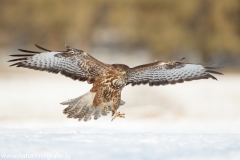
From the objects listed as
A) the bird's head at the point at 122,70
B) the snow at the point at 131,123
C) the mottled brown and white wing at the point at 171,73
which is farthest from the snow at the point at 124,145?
the mottled brown and white wing at the point at 171,73

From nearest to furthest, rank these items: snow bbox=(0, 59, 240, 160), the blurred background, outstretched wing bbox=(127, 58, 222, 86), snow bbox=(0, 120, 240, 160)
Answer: snow bbox=(0, 120, 240, 160), snow bbox=(0, 59, 240, 160), outstretched wing bbox=(127, 58, 222, 86), the blurred background

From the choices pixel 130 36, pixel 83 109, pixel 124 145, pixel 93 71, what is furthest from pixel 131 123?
pixel 130 36

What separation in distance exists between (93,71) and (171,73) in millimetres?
1243

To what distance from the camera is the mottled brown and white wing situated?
8172mm

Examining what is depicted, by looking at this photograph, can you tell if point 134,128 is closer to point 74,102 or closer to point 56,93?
point 74,102

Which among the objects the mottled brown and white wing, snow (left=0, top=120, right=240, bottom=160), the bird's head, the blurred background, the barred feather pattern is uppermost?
the blurred background

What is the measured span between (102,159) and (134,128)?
316cm

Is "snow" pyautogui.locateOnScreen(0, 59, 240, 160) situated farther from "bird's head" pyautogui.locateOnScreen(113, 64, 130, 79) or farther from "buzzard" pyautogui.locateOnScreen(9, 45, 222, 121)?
"bird's head" pyautogui.locateOnScreen(113, 64, 130, 79)

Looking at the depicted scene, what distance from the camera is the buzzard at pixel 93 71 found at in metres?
7.64

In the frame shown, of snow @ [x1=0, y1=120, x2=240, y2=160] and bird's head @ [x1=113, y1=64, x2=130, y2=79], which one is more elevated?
bird's head @ [x1=113, y1=64, x2=130, y2=79]

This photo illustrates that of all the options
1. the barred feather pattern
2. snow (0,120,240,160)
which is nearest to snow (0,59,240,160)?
snow (0,120,240,160)

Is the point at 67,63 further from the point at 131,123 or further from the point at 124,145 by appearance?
the point at 131,123

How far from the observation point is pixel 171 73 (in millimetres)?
8453

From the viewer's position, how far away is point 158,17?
18922 millimetres
